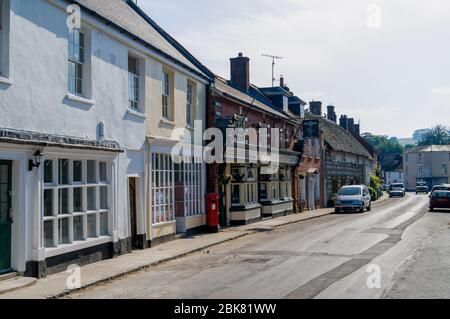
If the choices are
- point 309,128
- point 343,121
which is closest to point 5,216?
point 309,128

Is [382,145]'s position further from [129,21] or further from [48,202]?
[48,202]

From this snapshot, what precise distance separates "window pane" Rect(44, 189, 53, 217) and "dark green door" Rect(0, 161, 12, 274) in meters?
1.12

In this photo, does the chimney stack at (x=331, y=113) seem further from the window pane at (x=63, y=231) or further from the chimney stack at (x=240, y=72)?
the window pane at (x=63, y=231)

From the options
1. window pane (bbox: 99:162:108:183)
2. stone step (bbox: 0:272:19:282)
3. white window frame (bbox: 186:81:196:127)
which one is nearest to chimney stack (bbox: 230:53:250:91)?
white window frame (bbox: 186:81:196:127)

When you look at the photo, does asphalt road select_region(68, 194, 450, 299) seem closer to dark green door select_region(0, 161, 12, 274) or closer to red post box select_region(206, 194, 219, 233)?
dark green door select_region(0, 161, 12, 274)

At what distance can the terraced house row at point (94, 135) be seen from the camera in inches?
432

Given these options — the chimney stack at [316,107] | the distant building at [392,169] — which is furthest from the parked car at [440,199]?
the distant building at [392,169]

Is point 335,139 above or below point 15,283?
above

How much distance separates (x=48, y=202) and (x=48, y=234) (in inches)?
28.8

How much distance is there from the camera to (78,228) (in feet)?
43.9

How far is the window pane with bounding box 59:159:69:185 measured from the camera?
12.7 metres

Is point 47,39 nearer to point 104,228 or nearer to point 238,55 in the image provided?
point 104,228
